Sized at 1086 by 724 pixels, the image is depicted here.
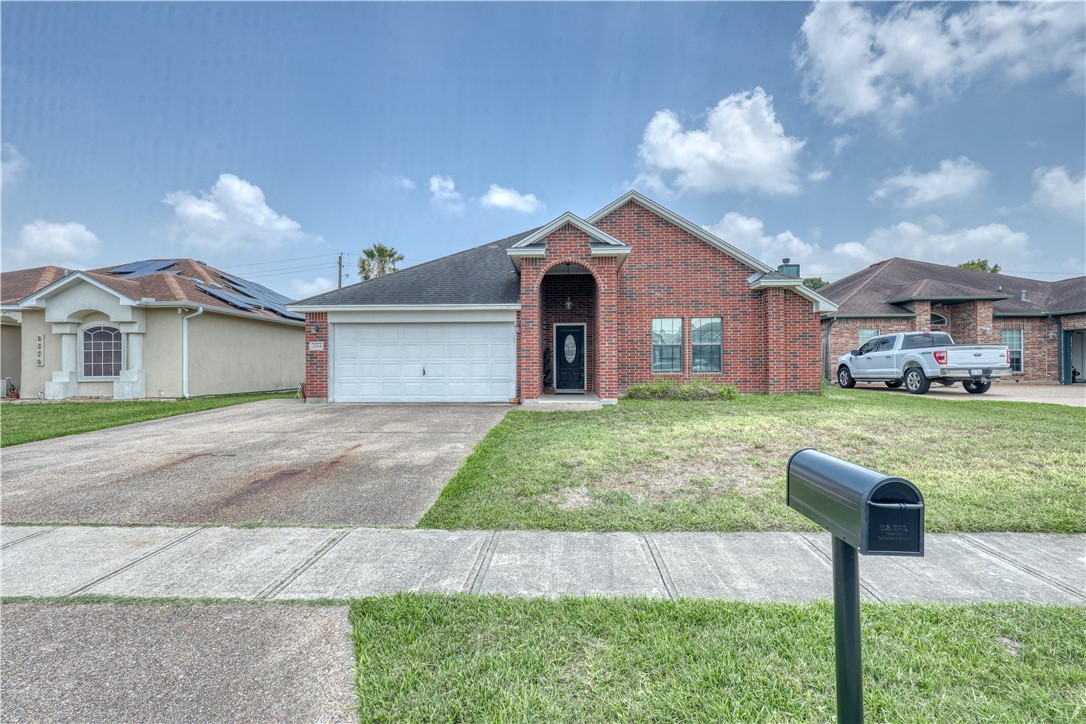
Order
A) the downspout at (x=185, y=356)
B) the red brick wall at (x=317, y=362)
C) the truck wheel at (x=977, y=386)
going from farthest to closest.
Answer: the downspout at (x=185, y=356), the truck wheel at (x=977, y=386), the red brick wall at (x=317, y=362)

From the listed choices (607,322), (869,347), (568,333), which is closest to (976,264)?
(869,347)

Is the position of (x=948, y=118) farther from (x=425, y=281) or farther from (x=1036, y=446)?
(x=425, y=281)

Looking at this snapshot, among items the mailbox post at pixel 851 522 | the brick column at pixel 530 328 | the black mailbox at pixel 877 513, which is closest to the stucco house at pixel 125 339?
the brick column at pixel 530 328

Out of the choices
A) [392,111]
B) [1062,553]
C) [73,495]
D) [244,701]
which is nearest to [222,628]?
[244,701]

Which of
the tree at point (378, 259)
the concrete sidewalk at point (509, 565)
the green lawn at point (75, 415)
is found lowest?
the concrete sidewalk at point (509, 565)

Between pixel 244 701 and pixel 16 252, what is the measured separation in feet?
99.2

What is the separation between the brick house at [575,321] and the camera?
12.1 m

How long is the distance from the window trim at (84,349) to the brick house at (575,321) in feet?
22.6

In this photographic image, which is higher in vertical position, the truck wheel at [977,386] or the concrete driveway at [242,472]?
the truck wheel at [977,386]

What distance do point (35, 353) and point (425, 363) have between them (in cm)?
1453

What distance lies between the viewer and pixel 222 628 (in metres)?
2.44

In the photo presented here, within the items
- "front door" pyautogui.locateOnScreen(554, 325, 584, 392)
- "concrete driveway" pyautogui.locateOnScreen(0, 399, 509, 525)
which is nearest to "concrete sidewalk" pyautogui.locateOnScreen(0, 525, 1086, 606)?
"concrete driveway" pyautogui.locateOnScreen(0, 399, 509, 525)

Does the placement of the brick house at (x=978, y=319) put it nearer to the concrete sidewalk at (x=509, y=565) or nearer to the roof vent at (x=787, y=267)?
the roof vent at (x=787, y=267)

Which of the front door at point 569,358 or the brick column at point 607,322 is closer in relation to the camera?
the brick column at point 607,322
